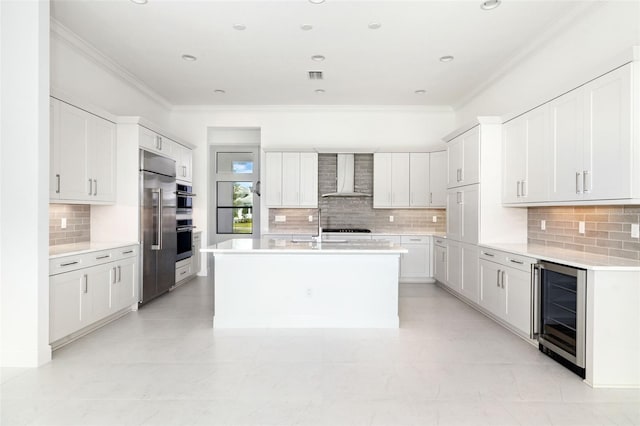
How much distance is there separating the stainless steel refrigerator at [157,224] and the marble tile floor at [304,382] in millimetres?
1061

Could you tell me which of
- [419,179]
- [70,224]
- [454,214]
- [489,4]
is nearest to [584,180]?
[489,4]

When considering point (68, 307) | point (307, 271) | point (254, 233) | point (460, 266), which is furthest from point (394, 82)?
point (68, 307)

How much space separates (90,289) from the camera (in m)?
3.84

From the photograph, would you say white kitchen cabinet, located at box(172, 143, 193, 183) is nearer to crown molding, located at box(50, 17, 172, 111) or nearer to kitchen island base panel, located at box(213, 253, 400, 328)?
crown molding, located at box(50, 17, 172, 111)

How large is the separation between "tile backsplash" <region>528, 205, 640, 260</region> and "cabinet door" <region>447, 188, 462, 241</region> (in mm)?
899

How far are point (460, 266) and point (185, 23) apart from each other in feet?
14.4

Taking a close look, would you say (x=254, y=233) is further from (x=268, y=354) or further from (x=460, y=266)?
(x=268, y=354)

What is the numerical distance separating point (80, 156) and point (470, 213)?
4505 millimetres

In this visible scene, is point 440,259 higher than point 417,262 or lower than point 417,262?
higher

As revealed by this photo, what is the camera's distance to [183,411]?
7.91ft

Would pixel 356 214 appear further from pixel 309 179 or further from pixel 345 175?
pixel 309 179

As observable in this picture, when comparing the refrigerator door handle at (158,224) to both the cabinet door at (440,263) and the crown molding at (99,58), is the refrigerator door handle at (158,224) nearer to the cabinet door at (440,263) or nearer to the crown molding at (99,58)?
the crown molding at (99,58)

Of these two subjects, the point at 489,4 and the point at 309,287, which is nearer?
the point at 489,4

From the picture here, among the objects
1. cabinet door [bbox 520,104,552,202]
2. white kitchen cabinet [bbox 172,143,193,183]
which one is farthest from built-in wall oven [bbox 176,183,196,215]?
cabinet door [bbox 520,104,552,202]
